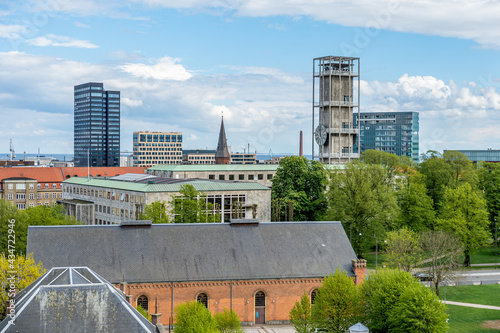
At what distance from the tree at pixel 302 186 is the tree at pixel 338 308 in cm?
5123

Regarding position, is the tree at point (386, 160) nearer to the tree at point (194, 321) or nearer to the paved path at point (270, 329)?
the paved path at point (270, 329)

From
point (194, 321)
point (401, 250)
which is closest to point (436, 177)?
point (401, 250)

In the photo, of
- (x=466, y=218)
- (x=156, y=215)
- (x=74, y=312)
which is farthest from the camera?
(x=466, y=218)

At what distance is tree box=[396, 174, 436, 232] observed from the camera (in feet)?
315

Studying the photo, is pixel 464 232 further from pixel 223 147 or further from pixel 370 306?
pixel 223 147

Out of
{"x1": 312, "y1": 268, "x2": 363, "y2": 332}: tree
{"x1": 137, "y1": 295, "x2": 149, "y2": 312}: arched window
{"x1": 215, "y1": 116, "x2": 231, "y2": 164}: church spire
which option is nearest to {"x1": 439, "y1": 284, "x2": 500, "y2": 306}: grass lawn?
{"x1": 312, "y1": 268, "x2": 363, "y2": 332}: tree

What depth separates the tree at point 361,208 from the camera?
86250 mm

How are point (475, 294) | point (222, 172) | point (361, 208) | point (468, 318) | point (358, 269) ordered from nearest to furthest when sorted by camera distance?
1. point (358, 269)
2. point (468, 318)
3. point (475, 294)
4. point (361, 208)
5. point (222, 172)

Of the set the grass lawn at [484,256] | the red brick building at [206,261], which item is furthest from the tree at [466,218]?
the red brick building at [206,261]

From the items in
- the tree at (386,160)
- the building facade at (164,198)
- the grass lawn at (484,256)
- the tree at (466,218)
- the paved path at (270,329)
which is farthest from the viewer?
the tree at (386,160)

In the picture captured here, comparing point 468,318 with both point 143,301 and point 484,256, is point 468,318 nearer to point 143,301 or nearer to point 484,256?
point 143,301

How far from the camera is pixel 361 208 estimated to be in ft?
285

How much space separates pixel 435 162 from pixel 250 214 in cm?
3471

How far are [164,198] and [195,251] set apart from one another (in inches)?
1484
